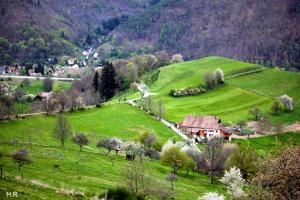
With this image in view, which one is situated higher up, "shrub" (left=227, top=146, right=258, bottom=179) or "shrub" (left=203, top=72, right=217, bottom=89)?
"shrub" (left=203, top=72, right=217, bottom=89)

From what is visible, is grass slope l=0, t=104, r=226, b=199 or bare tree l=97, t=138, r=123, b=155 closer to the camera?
grass slope l=0, t=104, r=226, b=199

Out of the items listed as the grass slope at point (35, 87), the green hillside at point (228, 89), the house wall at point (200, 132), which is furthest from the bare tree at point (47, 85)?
the house wall at point (200, 132)

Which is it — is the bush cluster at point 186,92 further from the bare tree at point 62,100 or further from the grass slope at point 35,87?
the grass slope at point 35,87

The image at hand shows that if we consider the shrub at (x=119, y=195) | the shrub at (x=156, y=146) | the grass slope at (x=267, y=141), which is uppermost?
the shrub at (x=119, y=195)

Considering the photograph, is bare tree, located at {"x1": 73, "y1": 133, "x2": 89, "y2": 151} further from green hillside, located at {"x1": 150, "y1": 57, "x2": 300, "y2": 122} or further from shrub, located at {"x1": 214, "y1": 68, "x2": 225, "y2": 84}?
shrub, located at {"x1": 214, "y1": 68, "x2": 225, "y2": 84}

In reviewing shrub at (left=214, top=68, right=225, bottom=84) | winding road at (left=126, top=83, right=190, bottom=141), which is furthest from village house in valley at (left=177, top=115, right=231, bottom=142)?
shrub at (left=214, top=68, right=225, bottom=84)

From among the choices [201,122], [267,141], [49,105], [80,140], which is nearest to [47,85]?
[49,105]
